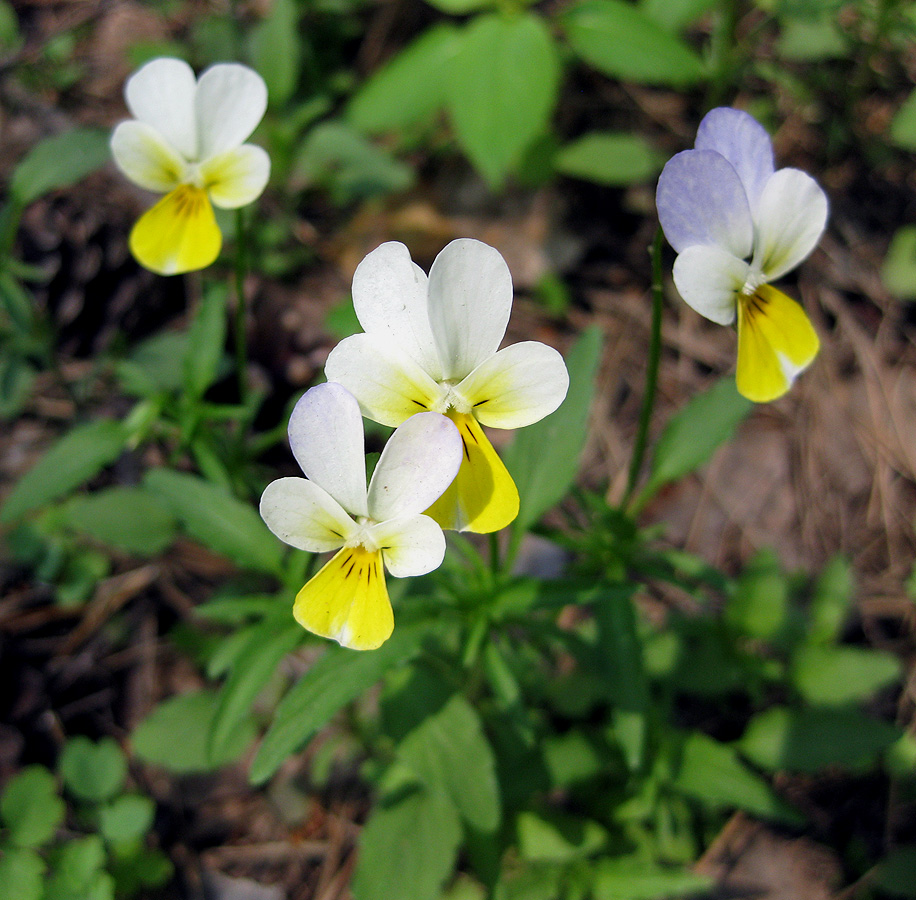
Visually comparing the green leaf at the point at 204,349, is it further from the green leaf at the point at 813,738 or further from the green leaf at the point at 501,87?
the green leaf at the point at 813,738

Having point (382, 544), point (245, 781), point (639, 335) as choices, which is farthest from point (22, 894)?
point (639, 335)

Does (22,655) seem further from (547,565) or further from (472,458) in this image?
(472,458)

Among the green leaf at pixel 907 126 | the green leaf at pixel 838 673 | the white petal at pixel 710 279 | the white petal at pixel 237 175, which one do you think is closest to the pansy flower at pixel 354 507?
the white petal at pixel 710 279

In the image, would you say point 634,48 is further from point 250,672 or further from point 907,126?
point 250,672

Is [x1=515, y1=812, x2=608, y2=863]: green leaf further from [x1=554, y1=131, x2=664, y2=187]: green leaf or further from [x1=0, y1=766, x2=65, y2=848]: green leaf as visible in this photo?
[x1=554, y1=131, x2=664, y2=187]: green leaf

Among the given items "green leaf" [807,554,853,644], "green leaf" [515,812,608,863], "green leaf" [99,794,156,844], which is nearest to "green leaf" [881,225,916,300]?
"green leaf" [807,554,853,644]

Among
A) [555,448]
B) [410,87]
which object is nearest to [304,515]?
[555,448]
